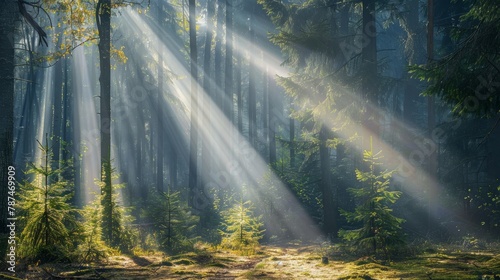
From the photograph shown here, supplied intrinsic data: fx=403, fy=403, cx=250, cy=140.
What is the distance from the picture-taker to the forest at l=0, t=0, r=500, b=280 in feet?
25.3

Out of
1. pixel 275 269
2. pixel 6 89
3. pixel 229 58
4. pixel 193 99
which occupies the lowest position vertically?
pixel 275 269

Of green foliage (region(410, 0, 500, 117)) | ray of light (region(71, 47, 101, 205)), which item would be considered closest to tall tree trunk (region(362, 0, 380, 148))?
green foliage (region(410, 0, 500, 117))

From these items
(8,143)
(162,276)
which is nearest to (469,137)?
(162,276)

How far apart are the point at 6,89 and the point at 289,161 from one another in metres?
19.8

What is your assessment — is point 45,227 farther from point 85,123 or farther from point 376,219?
point 85,123

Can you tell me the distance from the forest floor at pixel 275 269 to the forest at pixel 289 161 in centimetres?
6

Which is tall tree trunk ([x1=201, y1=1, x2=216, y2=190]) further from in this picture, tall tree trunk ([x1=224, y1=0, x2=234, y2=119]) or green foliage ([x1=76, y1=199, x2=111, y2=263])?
green foliage ([x1=76, y1=199, x2=111, y2=263])

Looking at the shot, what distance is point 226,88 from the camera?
1142 inches

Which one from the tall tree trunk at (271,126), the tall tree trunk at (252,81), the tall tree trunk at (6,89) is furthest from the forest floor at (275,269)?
the tall tree trunk at (252,81)

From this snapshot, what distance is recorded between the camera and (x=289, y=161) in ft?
87.4

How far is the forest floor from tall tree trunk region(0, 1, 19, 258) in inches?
94.0

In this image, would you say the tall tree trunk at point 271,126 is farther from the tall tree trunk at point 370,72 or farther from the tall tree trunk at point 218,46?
the tall tree trunk at point 370,72

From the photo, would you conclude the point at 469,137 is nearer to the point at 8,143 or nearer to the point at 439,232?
the point at 439,232

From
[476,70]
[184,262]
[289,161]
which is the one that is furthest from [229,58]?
[476,70]
